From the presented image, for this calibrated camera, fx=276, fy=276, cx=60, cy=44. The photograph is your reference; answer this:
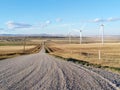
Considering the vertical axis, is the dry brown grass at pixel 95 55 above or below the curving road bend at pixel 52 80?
below

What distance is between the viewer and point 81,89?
1074 cm

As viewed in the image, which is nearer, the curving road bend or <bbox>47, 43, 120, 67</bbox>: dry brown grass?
the curving road bend

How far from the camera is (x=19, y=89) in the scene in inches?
419

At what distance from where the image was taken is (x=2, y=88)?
35.8 ft

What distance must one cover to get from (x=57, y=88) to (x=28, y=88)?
115 centimetres

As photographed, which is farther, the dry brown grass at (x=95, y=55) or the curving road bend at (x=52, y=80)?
the dry brown grass at (x=95, y=55)

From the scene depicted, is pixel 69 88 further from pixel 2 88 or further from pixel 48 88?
pixel 2 88

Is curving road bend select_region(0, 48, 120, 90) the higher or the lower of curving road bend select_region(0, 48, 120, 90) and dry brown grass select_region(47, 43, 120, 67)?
the higher

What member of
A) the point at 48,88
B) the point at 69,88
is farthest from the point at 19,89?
the point at 69,88

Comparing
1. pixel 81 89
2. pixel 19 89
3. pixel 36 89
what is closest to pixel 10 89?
pixel 19 89

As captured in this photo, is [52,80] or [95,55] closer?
[52,80]

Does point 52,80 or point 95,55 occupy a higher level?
point 52,80

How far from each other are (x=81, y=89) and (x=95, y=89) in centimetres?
54

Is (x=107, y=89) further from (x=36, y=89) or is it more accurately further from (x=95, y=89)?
(x=36, y=89)
